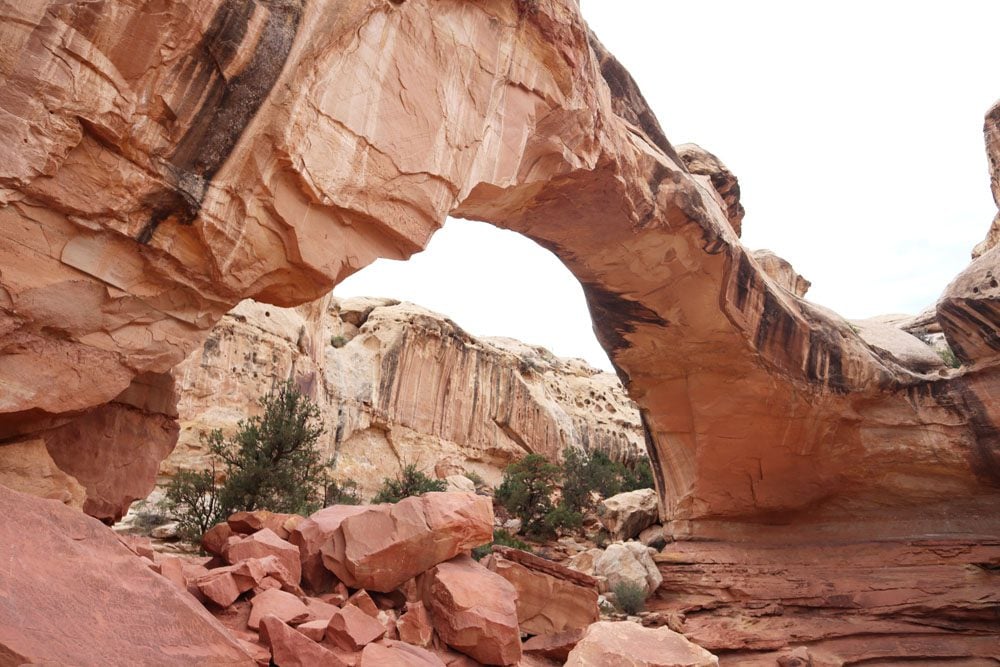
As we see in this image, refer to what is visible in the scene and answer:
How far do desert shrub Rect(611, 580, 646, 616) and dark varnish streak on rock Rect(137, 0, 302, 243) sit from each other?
885cm

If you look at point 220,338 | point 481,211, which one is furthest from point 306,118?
point 220,338

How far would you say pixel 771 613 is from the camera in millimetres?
10891

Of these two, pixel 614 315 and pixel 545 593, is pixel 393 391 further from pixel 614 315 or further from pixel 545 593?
→ pixel 545 593

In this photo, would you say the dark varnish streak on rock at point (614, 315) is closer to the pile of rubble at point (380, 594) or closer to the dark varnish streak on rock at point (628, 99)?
the dark varnish streak on rock at point (628, 99)

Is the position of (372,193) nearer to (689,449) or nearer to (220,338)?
(689,449)

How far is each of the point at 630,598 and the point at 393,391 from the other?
15.2 meters

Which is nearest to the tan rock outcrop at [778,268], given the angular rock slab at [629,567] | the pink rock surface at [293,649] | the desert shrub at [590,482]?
the desert shrub at [590,482]

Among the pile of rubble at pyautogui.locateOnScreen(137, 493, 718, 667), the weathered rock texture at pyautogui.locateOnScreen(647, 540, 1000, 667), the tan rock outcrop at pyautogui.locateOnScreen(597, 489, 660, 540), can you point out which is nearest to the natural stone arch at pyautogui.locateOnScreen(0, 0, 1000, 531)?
the pile of rubble at pyautogui.locateOnScreen(137, 493, 718, 667)

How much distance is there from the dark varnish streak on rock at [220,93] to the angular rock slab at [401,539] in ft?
9.24

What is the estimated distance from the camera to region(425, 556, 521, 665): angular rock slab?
16.1ft

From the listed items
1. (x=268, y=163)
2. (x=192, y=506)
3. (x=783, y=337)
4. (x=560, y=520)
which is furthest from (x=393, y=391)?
(x=268, y=163)

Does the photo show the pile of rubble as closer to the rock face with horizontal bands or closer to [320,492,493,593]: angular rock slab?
[320,492,493,593]: angular rock slab

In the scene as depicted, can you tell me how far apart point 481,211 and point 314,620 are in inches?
224

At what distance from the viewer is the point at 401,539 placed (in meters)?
5.26
